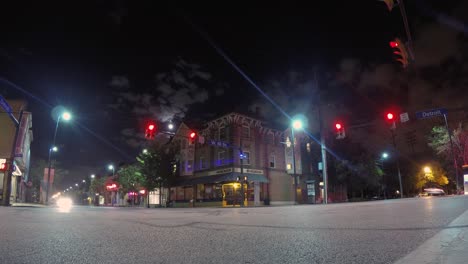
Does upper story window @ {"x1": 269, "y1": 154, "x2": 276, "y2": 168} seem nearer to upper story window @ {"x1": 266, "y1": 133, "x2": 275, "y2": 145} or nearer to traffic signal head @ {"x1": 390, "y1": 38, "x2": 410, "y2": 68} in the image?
upper story window @ {"x1": 266, "y1": 133, "x2": 275, "y2": 145}

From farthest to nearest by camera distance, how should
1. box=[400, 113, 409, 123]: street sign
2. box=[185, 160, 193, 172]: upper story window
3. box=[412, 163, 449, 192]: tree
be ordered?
box=[412, 163, 449, 192]: tree < box=[185, 160, 193, 172]: upper story window < box=[400, 113, 409, 123]: street sign

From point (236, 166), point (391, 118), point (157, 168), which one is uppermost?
point (391, 118)

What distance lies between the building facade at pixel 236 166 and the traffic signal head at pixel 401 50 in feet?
85.4

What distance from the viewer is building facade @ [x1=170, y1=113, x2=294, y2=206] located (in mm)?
38219

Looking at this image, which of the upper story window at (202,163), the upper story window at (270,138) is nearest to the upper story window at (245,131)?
the upper story window at (270,138)

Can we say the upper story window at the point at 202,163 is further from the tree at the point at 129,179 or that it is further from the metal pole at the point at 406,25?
the metal pole at the point at 406,25

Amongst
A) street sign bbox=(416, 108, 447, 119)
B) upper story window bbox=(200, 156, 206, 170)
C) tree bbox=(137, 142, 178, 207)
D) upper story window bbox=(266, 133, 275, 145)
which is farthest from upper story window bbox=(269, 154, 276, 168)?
street sign bbox=(416, 108, 447, 119)

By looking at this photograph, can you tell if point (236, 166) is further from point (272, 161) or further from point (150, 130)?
point (150, 130)

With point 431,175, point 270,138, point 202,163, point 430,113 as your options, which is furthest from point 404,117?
point 431,175

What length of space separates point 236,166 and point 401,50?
28.1 metres

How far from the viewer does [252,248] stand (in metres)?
4.16

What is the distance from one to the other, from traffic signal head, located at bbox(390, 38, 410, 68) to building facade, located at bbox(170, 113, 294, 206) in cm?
2602

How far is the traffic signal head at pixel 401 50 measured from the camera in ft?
35.2

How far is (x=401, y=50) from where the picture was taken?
35.4ft
